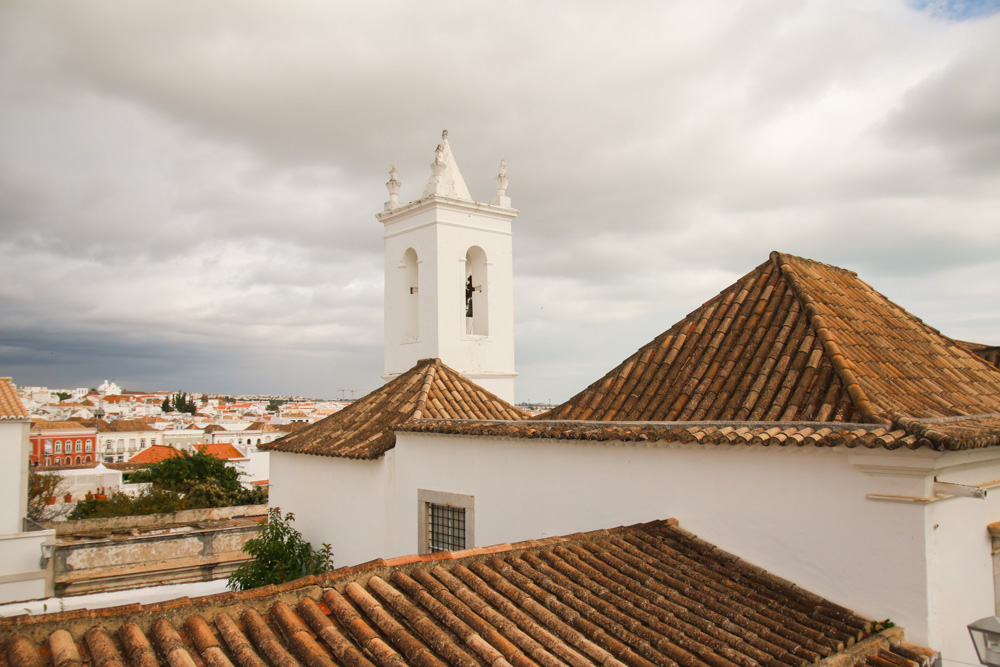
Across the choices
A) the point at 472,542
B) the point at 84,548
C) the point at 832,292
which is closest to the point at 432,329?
the point at 472,542

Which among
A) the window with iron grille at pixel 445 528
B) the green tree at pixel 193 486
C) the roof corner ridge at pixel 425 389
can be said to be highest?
the roof corner ridge at pixel 425 389

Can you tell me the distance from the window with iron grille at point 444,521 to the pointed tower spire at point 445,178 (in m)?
6.60

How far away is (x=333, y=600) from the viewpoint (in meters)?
3.62

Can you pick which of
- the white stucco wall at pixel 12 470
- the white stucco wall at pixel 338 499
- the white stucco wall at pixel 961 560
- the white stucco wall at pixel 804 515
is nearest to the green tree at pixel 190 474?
the white stucco wall at pixel 12 470

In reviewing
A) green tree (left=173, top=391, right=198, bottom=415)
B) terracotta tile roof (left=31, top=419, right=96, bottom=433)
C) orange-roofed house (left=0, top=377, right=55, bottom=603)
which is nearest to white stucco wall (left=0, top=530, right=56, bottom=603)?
orange-roofed house (left=0, top=377, right=55, bottom=603)

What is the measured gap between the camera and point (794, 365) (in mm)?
6211

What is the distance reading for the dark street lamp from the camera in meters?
3.87

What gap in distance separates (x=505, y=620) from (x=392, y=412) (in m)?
6.34

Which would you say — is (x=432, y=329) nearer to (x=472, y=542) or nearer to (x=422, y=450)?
(x=422, y=450)

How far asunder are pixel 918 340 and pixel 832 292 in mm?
1097

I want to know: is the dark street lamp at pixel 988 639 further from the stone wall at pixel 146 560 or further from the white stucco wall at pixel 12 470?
the white stucco wall at pixel 12 470

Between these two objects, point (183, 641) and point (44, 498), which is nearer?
point (183, 641)

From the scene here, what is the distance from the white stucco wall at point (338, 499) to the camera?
28.6 ft

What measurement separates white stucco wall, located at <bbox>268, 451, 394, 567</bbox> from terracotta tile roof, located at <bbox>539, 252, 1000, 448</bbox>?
262 cm
